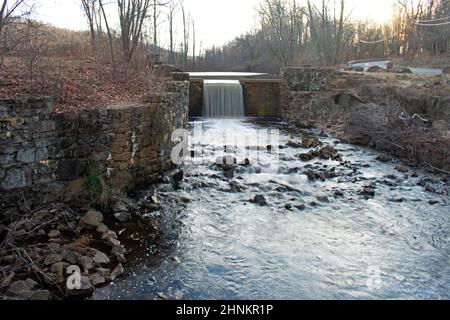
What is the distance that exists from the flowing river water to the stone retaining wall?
88cm

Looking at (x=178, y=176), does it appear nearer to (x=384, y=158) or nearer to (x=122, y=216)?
(x=122, y=216)

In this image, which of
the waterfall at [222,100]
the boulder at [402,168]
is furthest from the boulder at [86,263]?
the waterfall at [222,100]

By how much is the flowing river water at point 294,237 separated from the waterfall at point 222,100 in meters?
7.87

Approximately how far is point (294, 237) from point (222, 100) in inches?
481

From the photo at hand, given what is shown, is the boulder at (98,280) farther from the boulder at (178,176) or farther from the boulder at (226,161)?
the boulder at (226,161)

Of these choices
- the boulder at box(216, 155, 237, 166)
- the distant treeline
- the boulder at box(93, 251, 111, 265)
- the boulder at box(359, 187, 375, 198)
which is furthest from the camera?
the distant treeline

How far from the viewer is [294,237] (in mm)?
6445

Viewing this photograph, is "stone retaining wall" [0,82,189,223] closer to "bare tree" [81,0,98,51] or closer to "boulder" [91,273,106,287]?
"boulder" [91,273,106,287]

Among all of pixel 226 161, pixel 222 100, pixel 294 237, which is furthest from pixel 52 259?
pixel 222 100

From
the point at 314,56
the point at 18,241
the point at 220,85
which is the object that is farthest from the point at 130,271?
the point at 314,56

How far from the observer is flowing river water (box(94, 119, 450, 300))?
5.04 metres

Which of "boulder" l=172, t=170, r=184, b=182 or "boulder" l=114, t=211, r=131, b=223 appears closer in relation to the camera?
"boulder" l=114, t=211, r=131, b=223

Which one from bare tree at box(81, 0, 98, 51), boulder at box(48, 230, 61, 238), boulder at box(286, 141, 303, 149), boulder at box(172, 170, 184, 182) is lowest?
boulder at box(48, 230, 61, 238)

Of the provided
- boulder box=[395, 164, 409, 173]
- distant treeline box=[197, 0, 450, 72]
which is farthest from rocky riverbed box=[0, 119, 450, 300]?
distant treeline box=[197, 0, 450, 72]
